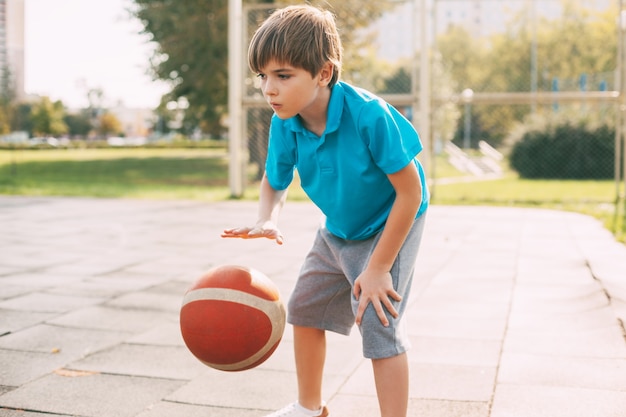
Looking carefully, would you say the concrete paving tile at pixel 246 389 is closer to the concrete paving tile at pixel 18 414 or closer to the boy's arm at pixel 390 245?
the concrete paving tile at pixel 18 414

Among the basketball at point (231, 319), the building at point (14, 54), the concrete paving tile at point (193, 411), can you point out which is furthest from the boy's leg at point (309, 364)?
the building at point (14, 54)

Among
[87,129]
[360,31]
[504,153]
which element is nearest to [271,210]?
[360,31]

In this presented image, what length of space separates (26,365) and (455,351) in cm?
196

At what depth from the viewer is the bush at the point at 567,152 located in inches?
699

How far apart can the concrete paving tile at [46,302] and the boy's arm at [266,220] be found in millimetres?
2148

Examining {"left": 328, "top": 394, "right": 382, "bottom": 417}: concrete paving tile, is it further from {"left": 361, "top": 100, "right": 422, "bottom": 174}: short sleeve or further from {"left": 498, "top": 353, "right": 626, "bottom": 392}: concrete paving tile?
{"left": 361, "top": 100, "right": 422, "bottom": 174}: short sleeve

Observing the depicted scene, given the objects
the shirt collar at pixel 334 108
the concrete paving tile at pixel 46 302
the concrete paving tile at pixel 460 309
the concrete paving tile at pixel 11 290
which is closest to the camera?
the shirt collar at pixel 334 108

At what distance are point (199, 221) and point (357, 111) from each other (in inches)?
273

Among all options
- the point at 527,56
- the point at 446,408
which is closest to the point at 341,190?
the point at 446,408

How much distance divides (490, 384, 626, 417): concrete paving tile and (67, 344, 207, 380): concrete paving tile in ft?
4.25

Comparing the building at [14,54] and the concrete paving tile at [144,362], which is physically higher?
the building at [14,54]

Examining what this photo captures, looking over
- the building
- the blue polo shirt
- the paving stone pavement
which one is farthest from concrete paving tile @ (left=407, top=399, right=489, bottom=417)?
the building

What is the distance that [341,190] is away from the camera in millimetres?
2439

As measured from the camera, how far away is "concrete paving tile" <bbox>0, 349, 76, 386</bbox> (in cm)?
314
